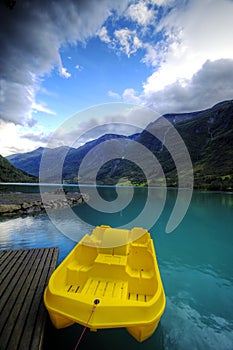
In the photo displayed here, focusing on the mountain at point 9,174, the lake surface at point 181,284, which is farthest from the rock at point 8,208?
the mountain at point 9,174

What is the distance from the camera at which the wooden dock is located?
3793 millimetres

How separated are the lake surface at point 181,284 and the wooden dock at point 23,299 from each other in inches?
33.1

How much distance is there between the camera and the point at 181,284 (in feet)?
26.9

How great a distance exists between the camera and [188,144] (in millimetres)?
195875

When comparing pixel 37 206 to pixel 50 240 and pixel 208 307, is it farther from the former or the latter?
pixel 208 307

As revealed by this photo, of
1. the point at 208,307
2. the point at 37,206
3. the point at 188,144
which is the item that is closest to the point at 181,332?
the point at 208,307

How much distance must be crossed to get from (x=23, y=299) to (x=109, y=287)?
96.8 inches

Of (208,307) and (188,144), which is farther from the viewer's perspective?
(188,144)

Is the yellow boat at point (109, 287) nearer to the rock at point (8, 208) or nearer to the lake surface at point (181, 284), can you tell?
the lake surface at point (181, 284)

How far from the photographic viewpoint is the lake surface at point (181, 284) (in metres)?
4.76

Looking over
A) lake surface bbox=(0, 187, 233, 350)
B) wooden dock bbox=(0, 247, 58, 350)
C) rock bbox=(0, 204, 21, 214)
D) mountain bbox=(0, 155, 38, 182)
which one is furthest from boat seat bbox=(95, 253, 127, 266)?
mountain bbox=(0, 155, 38, 182)

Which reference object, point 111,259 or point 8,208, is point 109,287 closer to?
point 111,259

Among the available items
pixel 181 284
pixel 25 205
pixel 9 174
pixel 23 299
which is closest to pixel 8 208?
pixel 25 205

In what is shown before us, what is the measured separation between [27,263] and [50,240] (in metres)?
6.14
